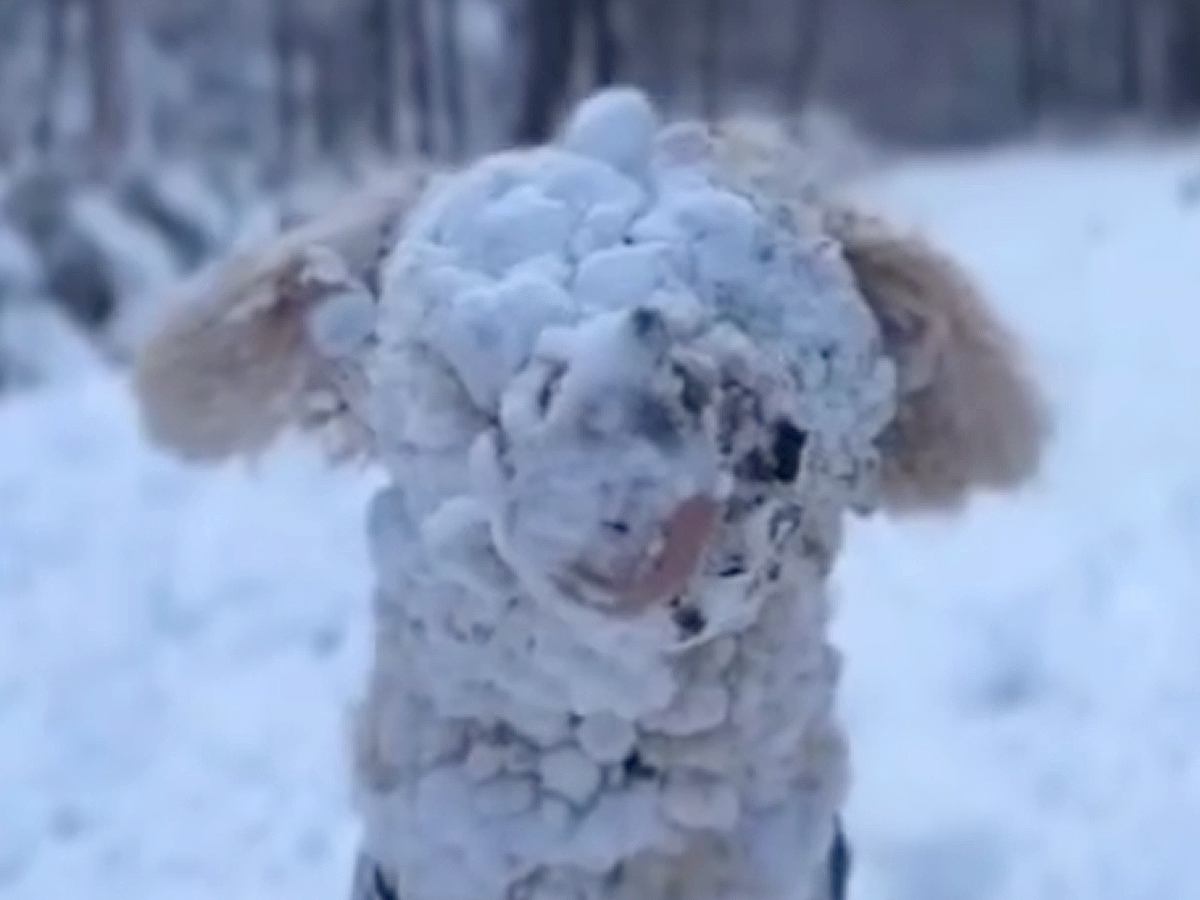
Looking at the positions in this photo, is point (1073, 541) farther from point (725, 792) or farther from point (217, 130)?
point (217, 130)

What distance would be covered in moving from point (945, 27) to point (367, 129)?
3.06 m

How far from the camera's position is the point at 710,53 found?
1356 cm

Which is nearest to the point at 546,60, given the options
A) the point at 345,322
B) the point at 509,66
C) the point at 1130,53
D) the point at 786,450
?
the point at 509,66

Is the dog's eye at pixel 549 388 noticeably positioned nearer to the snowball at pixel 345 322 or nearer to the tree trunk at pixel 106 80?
the snowball at pixel 345 322

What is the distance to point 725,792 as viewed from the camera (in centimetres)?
253

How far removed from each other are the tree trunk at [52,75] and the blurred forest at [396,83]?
22 millimetres

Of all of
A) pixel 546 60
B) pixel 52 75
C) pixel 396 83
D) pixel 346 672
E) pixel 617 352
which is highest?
pixel 617 352

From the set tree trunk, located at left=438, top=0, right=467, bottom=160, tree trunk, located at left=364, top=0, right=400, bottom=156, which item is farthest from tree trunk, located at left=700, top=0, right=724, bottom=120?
tree trunk, located at left=364, top=0, right=400, bottom=156

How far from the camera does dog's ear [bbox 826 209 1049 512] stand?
8.73 feet

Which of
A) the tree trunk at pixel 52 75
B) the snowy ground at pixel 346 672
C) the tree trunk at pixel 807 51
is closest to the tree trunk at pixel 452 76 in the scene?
the tree trunk at pixel 807 51

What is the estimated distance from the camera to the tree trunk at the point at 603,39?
Answer: 1061 cm

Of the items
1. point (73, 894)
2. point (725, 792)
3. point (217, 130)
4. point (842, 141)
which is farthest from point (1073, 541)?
point (217, 130)

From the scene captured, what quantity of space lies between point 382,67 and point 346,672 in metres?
11.2

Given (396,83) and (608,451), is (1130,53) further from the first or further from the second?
(608,451)
